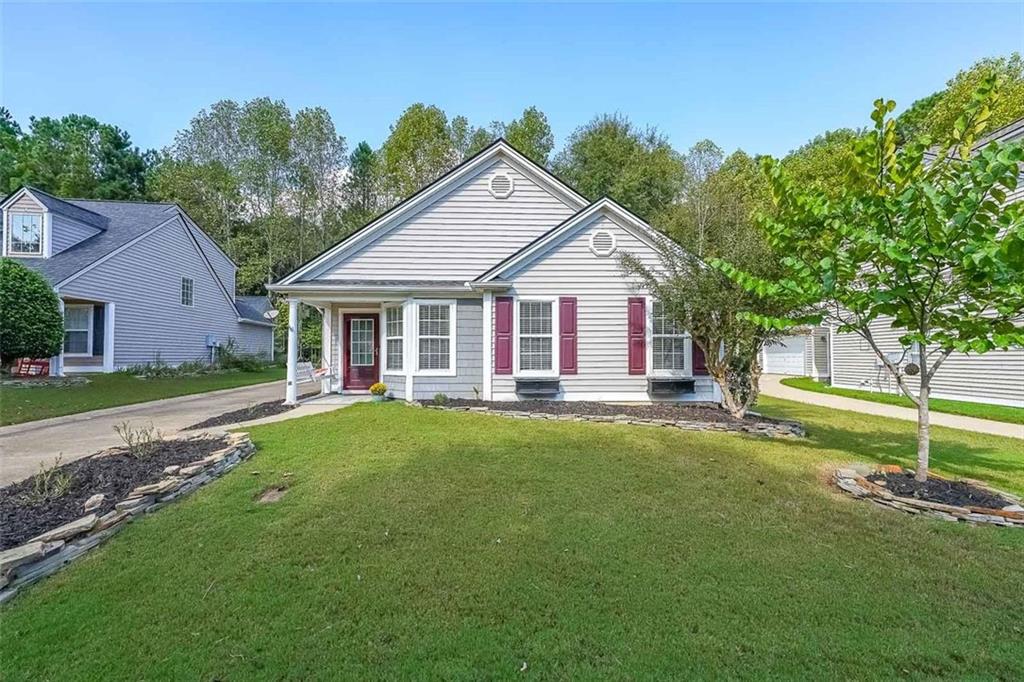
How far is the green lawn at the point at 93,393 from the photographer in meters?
10.5

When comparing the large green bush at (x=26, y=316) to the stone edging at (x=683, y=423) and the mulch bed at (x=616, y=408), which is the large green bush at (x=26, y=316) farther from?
the stone edging at (x=683, y=423)

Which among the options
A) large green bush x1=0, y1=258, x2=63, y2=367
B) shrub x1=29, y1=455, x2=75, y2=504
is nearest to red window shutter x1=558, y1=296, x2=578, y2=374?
shrub x1=29, y1=455, x2=75, y2=504

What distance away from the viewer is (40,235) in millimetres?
18234

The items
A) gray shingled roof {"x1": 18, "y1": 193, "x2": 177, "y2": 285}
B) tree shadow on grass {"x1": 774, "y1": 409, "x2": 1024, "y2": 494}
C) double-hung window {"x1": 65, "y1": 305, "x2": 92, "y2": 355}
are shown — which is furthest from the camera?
double-hung window {"x1": 65, "y1": 305, "x2": 92, "y2": 355}

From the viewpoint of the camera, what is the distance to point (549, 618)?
3.00 m

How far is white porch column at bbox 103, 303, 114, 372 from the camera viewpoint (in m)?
18.2

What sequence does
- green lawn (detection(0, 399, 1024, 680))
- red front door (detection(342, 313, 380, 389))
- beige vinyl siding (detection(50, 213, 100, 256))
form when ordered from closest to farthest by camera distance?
green lawn (detection(0, 399, 1024, 680)) → red front door (detection(342, 313, 380, 389)) → beige vinyl siding (detection(50, 213, 100, 256))

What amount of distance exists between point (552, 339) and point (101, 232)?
20345 millimetres

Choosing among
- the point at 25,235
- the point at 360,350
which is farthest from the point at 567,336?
the point at 25,235

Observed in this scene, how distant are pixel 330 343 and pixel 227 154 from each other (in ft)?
98.0

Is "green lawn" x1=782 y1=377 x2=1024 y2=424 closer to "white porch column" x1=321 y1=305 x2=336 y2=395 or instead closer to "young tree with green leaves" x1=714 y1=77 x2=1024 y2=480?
"young tree with green leaves" x1=714 y1=77 x2=1024 y2=480

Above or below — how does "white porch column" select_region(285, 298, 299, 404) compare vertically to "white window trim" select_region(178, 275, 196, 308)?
below

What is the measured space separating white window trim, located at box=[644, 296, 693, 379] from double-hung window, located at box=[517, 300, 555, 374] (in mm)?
2136

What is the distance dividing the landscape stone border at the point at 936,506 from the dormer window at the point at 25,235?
2513cm
